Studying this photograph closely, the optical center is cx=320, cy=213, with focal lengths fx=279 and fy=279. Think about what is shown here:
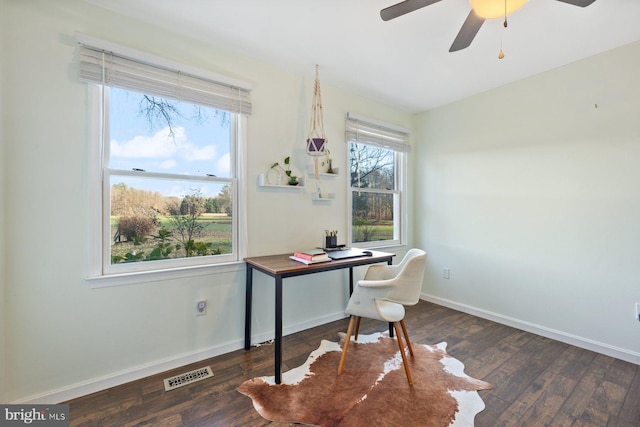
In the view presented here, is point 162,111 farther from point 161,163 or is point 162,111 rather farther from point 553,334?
point 553,334

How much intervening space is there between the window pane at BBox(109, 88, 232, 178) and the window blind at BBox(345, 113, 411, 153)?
1.34m

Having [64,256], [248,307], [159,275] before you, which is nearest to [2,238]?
[64,256]

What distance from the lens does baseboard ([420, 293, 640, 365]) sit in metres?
2.21

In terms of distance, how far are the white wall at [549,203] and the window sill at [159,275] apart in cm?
259

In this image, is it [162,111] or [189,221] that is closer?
[162,111]

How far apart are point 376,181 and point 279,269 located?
2029 mm

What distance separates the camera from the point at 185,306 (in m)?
2.11

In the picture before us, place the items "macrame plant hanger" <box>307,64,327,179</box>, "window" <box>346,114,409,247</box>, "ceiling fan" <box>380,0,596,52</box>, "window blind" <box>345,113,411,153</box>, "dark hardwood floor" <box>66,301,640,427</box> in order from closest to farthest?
1. "ceiling fan" <box>380,0,596,52</box>
2. "dark hardwood floor" <box>66,301,640,427</box>
3. "macrame plant hanger" <box>307,64,327,179</box>
4. "window blind" <box>345,113,411,153</box>
5. "window" <box>346,114,409,247</box>

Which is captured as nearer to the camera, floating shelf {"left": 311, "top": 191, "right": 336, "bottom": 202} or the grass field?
the grass field

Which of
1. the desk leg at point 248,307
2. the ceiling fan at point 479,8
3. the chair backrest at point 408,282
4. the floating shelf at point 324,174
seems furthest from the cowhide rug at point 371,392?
the ceiling fan at point 479,8

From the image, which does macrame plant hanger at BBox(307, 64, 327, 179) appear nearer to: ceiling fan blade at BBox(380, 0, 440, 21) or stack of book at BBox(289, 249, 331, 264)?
stack of book at BBox(289, 249, 331, 264)

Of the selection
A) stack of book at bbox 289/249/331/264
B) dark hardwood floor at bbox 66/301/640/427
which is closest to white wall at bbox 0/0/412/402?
dark hardwood floor at bbox 66/301/640/427

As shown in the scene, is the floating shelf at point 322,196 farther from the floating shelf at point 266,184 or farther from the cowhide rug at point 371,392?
the cowhide rug at point 371,392

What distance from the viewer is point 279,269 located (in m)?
1.89
